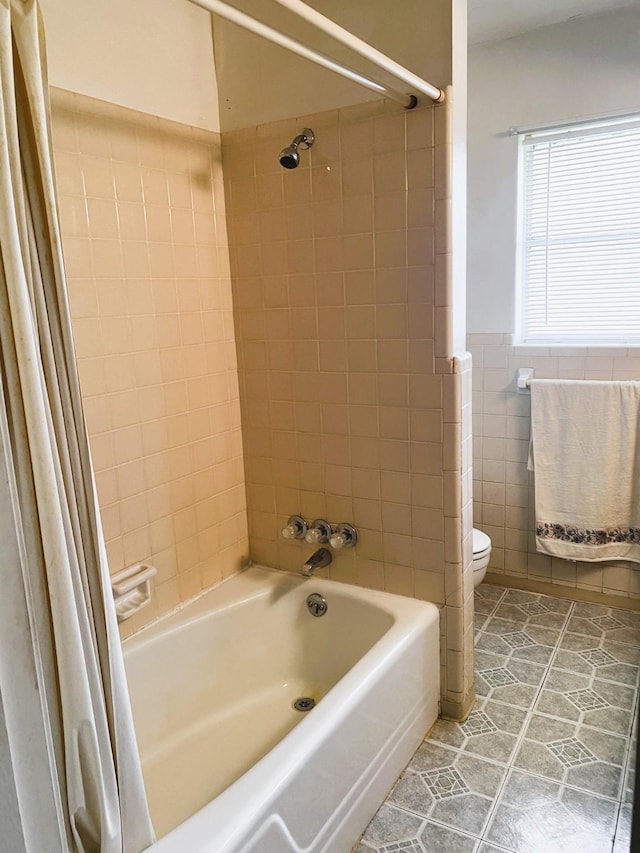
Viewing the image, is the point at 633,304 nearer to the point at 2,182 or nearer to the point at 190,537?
the point at 190,537

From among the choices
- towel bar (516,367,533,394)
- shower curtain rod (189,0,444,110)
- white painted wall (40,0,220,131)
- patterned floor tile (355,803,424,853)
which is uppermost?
white painted wall (40,0,220,131)

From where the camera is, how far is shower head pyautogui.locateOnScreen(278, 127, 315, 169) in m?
1.81

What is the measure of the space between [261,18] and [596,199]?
152 cm

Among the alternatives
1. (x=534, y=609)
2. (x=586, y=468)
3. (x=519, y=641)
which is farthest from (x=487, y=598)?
(x=586, y=468)

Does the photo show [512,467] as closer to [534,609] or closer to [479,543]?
[479,543]

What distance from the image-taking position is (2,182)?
35.5 inches

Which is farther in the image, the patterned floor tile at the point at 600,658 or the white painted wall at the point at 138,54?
the patterned floor tile at the point at 600,658

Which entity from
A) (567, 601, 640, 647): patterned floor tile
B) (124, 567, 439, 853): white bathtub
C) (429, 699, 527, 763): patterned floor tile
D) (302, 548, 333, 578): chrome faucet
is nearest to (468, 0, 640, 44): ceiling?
(302, 548, 333, 578): chrome faucet

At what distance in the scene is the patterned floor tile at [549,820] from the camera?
162cm

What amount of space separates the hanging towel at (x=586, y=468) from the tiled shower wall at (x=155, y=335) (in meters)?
1.35

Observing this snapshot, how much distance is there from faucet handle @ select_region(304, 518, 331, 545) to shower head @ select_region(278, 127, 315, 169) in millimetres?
1144

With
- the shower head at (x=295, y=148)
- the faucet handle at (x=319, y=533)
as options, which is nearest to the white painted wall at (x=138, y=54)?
the shower head at (x=295, y=148)

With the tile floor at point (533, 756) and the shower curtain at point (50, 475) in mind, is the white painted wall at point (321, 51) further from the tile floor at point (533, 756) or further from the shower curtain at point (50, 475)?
the tile floor at point (533, 756)

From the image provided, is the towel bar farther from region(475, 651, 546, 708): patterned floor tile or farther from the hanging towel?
region(475, 651, 546, 708): patterned floor tile
